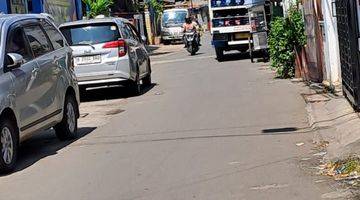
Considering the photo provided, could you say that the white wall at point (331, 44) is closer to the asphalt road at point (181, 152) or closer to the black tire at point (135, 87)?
the asphalt road at point (181, 152)

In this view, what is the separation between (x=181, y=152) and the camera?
8.82m

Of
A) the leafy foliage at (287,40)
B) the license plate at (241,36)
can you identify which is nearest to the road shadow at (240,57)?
the license plate at (241,36)

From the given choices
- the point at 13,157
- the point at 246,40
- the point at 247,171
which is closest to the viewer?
the point at 247,171

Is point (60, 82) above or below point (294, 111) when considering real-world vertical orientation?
above

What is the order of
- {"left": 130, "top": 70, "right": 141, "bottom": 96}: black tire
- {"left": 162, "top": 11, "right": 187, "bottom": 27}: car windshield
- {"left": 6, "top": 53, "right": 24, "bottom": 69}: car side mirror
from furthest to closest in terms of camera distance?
{"left": 162, "top": 11, "right": 187, "bottom": 27}: car windshield, {"left": 130, "top": 70, "right": 141, "bottom": 96}: black tire, {"left": 6, "top": 53, "right": 24, "bottom": 69}: car side mirror

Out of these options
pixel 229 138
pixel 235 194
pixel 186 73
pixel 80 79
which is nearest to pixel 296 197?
pixel 235 194

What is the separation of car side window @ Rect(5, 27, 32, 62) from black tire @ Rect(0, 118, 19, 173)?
1.08 m

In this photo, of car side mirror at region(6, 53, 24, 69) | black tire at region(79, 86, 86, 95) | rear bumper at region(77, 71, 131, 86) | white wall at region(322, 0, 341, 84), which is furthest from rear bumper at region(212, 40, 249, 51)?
car side mirror at region(6, 53, 24, 69)

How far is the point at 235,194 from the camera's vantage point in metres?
6.54

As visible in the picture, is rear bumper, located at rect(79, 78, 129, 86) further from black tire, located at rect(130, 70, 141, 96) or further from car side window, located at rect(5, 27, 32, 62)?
car side window, located at rect(5, 27, 32, 62)

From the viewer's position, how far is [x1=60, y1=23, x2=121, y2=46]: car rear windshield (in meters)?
15.4

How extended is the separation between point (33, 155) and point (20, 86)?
1.23 m

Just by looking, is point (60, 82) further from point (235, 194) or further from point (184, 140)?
point (235, 194)

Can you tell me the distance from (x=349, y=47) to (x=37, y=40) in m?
Answer: 4.44
